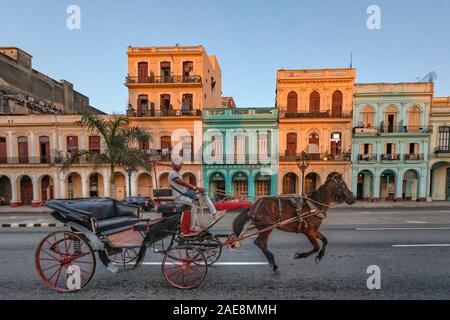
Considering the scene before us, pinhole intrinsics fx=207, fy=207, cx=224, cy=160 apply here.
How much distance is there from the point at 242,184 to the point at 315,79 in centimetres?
1149

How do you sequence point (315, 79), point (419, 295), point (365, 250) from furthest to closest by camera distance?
point (315, 79) → point (365, 250) → point (419, 295)

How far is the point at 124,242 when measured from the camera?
13.9 feet

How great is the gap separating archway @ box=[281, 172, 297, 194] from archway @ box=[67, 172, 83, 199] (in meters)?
19.0

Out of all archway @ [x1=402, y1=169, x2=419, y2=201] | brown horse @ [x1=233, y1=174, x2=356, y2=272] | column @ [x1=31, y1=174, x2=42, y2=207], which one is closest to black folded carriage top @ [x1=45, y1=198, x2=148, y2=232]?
brown horse @ [x1=233, y1=174, x2=356, y2=272]

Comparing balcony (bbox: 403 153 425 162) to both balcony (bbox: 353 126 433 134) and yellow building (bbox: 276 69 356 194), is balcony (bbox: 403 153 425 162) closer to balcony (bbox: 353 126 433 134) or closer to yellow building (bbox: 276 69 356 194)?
balcony (bbox: 353 126 433 134)

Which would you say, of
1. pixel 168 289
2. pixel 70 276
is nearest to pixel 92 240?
pixel 70 276

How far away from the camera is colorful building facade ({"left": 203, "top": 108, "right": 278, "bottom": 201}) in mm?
18531

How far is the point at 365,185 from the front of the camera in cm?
1942

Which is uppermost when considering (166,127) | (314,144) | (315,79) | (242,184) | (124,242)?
(315,79)

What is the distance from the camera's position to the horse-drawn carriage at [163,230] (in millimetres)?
3877

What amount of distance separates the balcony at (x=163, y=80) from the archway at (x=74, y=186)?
32.9 feet

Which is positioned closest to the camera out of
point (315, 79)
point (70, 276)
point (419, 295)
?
point (419, 295)

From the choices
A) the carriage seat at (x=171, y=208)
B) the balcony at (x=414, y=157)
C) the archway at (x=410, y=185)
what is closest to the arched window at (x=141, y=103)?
the carriage seat at (x=171, y=208)

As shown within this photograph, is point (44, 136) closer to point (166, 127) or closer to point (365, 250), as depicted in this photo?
point (166, 127)
